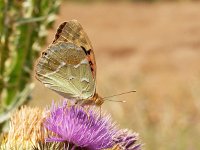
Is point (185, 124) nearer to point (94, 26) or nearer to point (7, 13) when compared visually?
point (7, 13)

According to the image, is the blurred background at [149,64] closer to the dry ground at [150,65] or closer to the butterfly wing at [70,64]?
the dry ground at [150,65]

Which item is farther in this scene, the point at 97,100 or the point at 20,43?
the point at 20,43

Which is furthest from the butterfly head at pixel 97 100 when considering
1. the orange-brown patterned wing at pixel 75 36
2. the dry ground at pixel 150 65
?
the dry ground at pixel 150 65

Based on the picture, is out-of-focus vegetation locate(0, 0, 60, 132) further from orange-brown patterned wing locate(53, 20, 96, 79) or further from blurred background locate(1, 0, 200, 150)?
orange-brown patterned wing locate(53, 20, 96, 79)

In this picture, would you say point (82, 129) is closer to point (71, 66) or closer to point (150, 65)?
point (71, 66)

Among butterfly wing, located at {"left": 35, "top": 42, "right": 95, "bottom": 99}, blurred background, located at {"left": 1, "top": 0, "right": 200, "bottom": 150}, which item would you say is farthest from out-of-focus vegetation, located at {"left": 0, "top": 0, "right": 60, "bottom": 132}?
butterfly wing, located at {"left": 35, "top": 42, "right": 95, "bottom": 99}

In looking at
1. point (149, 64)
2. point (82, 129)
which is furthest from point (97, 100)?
point (149, 64)
